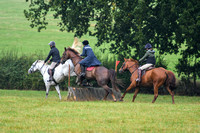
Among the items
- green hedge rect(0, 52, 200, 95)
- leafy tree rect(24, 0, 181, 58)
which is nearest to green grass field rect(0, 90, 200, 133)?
leafy tree rect(24, 0, 181, 58)

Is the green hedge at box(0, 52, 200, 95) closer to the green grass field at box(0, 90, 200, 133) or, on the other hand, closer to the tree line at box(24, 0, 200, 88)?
the tree line at box(24, 0, 200, 88)

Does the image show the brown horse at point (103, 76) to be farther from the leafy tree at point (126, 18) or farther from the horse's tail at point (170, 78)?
the leafy tree at point (126, 18)

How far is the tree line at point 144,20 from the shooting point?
2317 centimetres

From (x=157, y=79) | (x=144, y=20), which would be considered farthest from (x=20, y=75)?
(x=157, y=79)

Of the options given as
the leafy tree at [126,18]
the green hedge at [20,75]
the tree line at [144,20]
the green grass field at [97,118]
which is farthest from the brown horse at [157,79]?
the green hedge at [20,75]

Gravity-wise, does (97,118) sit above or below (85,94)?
above

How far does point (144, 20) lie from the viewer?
83.8 ft

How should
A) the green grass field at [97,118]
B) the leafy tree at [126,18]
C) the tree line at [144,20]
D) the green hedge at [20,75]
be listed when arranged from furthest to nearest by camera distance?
the green hedge at [20,75], the leafy tree at [126,18], the tree line at [144,20], the green grass field at [97,118]

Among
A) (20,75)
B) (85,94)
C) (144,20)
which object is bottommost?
(20,75)

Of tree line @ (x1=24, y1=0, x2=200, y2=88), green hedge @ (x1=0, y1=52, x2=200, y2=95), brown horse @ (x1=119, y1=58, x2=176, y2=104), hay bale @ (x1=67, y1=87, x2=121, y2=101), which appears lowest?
green hedge @ (x1=0, y1=52, x2=200, y2=95)

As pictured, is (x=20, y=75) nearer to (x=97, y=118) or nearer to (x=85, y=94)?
(x=85, y=94)

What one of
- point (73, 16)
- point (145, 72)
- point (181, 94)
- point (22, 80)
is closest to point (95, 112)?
point (145, 72)

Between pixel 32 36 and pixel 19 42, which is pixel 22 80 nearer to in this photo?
pixel 19 42

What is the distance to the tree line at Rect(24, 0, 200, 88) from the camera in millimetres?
23172
